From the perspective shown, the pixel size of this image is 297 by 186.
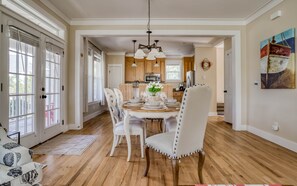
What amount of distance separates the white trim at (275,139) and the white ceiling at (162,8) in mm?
2619

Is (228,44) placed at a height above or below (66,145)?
above

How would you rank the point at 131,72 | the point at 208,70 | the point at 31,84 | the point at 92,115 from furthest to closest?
the point at 131,72 → the point at 208,70 → the point at 92,115 → the point at 31,84

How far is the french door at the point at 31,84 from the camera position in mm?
2635

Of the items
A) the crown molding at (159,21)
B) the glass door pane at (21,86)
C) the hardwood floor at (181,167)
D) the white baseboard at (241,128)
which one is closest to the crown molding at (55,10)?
the crown molding at (159,21)

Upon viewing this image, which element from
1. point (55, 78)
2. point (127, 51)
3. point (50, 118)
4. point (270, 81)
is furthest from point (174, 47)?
point (50, 118)

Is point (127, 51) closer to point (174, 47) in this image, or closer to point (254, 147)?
point (174, 47)

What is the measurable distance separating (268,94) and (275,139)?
0.87 meters

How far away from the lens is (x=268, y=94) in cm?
371

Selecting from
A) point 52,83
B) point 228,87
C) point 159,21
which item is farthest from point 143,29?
point 228,87

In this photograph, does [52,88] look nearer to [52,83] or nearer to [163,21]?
[52,83]

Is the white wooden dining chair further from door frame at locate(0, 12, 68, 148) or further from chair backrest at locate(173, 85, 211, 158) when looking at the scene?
door frame at locate(0, 12, 68, 148)

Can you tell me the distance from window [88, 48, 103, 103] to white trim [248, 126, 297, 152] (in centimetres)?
497

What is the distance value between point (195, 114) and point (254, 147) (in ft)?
7.26

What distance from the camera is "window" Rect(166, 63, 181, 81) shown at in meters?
9.20
